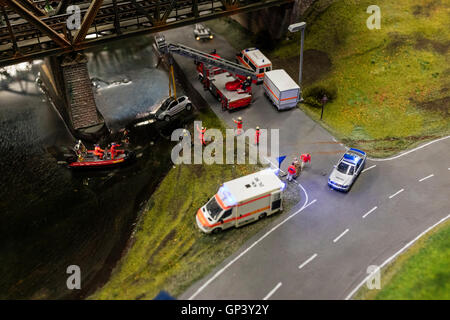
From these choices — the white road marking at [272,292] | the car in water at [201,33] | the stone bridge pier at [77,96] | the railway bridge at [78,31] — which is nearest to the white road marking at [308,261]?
the white road marking at [272,292]

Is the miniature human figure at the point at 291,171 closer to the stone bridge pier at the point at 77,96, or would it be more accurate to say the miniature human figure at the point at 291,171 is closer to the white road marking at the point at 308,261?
the white road marking at the point at 308,261

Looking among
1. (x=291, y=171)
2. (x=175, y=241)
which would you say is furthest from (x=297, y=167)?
(x=175, y=241)

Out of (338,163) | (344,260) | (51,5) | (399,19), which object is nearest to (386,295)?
(344,260)

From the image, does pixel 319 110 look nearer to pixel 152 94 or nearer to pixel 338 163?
pixel 338 163

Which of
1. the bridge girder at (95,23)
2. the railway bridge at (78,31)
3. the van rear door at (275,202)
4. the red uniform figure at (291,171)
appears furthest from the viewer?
the railway bridge at (78,31)

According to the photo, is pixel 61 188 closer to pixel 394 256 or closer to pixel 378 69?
pixel 394 256

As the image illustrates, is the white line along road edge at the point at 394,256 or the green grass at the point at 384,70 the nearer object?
the white line along road edge at the point at 394,256
